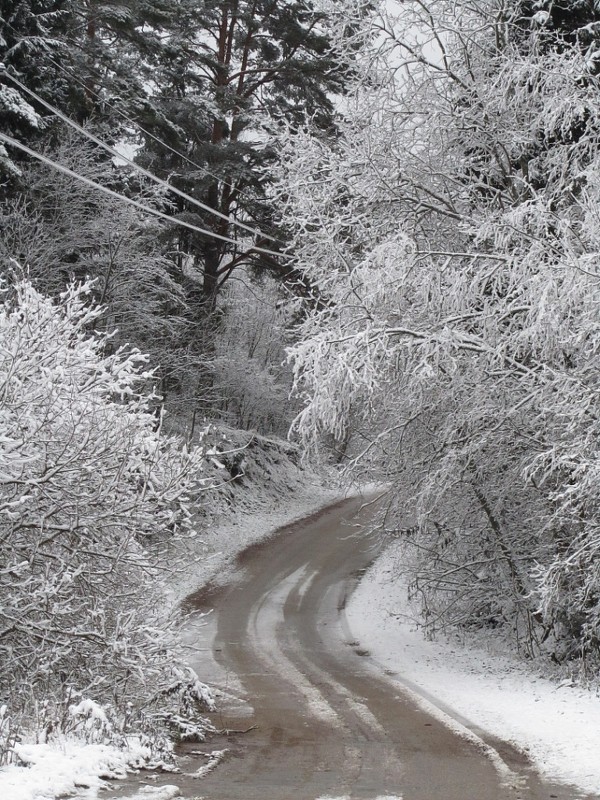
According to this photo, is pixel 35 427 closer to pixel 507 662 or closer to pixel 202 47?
pixel 507 662

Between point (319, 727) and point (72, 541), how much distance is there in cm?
303

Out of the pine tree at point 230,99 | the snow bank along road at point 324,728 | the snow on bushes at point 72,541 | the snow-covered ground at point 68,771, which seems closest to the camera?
the snow-covered ground at point 68,771

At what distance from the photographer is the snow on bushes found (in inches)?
273

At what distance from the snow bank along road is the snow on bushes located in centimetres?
118

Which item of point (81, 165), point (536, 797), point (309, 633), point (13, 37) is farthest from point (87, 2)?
point (536, 797)

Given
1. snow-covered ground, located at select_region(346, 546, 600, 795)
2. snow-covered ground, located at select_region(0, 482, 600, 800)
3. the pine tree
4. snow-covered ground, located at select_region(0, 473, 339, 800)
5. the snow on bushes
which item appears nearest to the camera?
snow-covered ground, located at select_region(0, 473, 339, 800)

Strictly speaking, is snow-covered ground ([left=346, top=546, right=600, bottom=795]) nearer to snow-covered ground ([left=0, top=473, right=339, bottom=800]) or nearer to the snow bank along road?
the snow bank along road

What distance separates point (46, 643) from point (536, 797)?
4.11m

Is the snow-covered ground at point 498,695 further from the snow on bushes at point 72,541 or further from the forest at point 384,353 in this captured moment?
the snow on bushes at point 72,541

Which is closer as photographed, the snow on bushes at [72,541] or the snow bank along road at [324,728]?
the snow bank along road at [324,728]

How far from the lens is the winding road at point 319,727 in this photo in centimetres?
612

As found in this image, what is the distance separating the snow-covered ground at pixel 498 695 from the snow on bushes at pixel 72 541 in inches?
131

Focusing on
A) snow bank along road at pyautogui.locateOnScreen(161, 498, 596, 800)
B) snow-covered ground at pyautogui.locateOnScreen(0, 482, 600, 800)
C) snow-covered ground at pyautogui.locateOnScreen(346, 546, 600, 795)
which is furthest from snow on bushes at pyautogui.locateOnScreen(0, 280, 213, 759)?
snow-covered ground at pyautogui.locateOnScreen(346, 546, 600, 795)

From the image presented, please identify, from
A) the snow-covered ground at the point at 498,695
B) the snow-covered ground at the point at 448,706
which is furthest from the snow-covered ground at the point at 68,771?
the snow-covered ground at the point at 498,695
